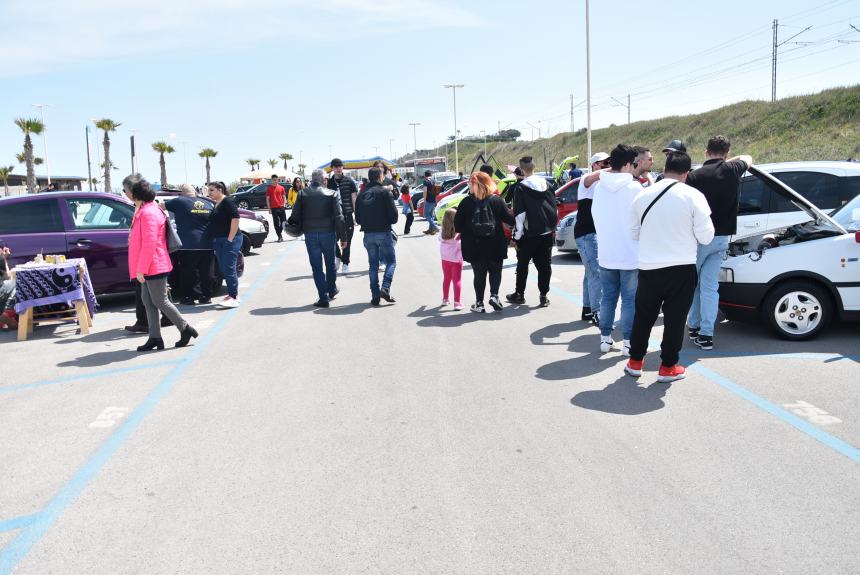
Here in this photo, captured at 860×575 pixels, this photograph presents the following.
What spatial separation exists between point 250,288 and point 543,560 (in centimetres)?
962

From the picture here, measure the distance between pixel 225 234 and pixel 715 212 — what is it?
6744 millimetres

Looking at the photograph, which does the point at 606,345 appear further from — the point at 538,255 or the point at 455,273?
the point at 455,273

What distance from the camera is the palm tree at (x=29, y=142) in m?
42.4

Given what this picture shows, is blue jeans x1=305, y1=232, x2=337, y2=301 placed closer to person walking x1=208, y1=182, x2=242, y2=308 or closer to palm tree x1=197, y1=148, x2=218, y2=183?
person walking x1=208, y1=182, x2=242, y2=308

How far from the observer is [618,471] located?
4.12 m

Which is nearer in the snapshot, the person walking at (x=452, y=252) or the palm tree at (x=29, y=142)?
the person walking at (x=452, y=252)

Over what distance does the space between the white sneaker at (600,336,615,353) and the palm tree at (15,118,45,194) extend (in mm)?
44011

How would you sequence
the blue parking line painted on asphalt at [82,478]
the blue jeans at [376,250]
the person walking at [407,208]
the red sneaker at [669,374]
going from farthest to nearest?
1. the person walking at [407,208]
2. the blue jeans at [376,250]
3. the red sneaker at [669,374]
4. the blue parking line painted on asphalt at [82,478]

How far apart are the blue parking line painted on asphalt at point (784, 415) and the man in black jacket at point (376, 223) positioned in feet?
15.7

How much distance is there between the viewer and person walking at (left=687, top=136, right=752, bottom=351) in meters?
6.64

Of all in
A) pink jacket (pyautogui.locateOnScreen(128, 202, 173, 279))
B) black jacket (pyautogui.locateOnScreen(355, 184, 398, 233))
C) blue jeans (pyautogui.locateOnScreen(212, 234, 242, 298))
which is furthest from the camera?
Answer: blue jeans (pyautogui.locateOnScreen(212, 234, 242, 298))

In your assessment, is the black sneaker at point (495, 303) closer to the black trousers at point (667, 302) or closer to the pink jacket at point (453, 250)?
the pink jacket at point (453, 250)

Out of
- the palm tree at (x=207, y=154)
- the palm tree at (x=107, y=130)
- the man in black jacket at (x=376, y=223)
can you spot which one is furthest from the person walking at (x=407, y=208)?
the palm tree at (x=207, y=154)

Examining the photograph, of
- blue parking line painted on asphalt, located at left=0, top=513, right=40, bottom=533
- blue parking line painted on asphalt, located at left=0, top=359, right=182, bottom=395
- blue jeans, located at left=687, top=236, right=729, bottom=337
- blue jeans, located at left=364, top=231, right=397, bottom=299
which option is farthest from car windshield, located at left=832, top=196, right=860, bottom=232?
blue parking line painted on asphalt, located at left=0, top=513, right=40, bottom=533
